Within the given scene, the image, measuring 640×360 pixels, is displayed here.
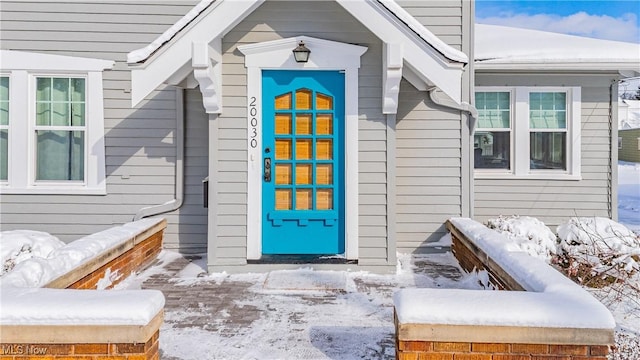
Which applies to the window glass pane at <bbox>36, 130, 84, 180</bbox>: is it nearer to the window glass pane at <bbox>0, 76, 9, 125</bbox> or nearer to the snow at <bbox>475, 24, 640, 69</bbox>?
the window glass pane at <bbox>0, 76, 9, 125</bbox>

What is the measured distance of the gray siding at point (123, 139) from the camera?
5.90m

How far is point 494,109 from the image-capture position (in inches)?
286

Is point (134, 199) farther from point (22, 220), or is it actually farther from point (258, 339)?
point (258, 339)

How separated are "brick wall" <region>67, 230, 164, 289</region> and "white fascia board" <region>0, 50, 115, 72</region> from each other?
246cm

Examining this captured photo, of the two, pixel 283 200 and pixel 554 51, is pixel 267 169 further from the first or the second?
pixel 554 51

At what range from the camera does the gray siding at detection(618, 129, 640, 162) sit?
822 inches

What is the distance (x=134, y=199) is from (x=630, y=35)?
91.5ft

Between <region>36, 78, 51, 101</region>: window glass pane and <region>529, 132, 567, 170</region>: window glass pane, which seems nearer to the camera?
<region>36, 78, 51, 101</region>: window glass pane

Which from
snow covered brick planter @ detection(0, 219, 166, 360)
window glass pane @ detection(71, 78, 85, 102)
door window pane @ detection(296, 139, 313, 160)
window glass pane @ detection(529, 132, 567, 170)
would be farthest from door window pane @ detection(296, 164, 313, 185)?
window glass pane @ detection(529, 132, 567, 170)

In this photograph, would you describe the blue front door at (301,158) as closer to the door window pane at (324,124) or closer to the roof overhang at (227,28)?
the door window pane at (324,124)

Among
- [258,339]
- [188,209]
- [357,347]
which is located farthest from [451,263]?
[188,209]

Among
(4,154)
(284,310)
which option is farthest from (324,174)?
(4,154)

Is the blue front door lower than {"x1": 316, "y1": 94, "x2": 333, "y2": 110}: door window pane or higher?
lower

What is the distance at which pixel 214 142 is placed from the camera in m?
4.92
